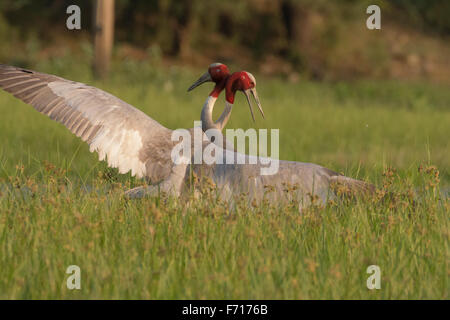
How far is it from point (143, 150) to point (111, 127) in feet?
1.11

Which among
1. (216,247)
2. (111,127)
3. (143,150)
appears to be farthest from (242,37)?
(216,247)

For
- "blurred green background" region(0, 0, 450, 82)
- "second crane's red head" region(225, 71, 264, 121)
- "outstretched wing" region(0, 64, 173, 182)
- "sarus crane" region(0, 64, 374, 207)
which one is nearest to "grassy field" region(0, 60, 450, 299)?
"sarus crane" region(0, 64, 374, 207)

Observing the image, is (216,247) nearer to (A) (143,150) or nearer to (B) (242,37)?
(A) (143,150)

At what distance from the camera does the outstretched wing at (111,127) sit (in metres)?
5.92

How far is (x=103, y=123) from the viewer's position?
232 inches

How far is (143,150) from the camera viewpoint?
6.04 m

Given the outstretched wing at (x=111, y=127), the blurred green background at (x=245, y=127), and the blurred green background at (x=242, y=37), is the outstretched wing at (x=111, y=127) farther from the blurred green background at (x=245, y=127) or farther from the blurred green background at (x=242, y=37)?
the blurred green background at (x=242, y=37)

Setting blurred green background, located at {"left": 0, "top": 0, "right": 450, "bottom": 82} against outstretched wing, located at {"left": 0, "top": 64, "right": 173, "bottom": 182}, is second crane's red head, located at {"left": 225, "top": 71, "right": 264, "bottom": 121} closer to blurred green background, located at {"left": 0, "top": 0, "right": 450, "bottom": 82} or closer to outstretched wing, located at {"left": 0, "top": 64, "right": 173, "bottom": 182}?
outstretched wing, located at {"left": 0, "top": 64, "right": 173, "bottom": 182}

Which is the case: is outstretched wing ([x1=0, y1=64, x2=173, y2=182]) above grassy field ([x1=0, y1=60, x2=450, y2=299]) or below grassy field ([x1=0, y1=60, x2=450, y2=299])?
above

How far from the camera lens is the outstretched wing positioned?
5.92 m

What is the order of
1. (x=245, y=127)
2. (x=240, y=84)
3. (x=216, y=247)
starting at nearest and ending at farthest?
(x=216, y=247), (x=240, y=84), (x=245, y=127)

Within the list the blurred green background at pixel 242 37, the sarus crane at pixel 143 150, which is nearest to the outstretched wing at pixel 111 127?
the sarus crane at pixel 143 150

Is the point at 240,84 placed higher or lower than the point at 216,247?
higher
